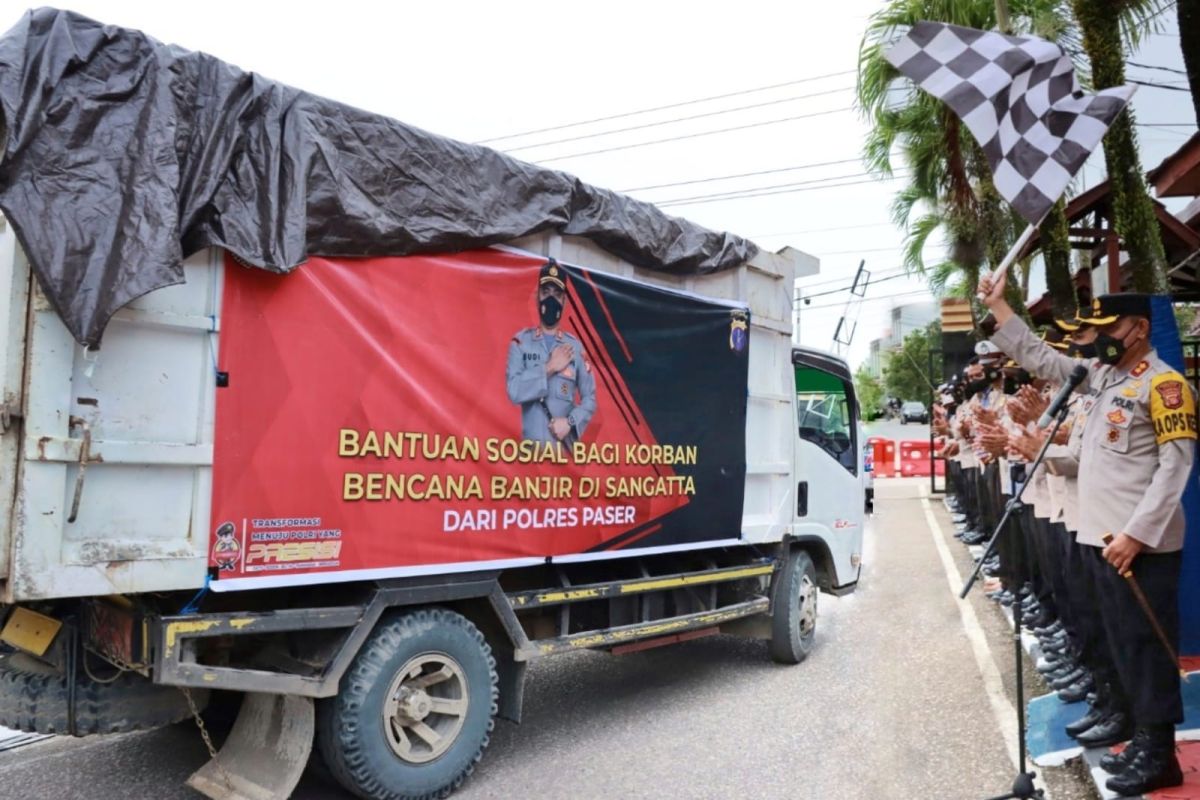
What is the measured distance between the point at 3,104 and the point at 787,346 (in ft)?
18.0

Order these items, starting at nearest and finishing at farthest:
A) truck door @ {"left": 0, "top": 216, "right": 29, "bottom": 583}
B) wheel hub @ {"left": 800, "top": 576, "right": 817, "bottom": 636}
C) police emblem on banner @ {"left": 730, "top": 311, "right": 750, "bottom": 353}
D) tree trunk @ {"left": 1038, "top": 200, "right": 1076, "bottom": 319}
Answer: truck door @ {"left": 0, "top": 216, "right": 29, "bottom": 583}
police emblem on banner @ {"left": 730, "top": 311, "right": 750, "bottom": 353}
wheel hub @ {"left": 800, "top": 576, "right": 817, "bottom": 636}
tree trunk @ {"left": 1038, "top": 200, "right": 1076, "bottom": 319}

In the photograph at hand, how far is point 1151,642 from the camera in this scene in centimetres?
374

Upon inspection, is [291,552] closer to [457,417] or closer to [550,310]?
[457,417]

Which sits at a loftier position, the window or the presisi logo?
the window

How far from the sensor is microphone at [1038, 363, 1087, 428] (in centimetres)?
400

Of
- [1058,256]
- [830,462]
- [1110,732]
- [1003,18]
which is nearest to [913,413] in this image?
[1003,18]

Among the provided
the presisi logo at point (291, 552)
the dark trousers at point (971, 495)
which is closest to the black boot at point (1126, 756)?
the presisi logo at point (291, 552)

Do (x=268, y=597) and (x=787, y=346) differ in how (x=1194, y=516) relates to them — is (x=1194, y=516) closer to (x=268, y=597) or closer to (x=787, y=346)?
(x=787, y=346)

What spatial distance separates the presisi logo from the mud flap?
2.12 ft

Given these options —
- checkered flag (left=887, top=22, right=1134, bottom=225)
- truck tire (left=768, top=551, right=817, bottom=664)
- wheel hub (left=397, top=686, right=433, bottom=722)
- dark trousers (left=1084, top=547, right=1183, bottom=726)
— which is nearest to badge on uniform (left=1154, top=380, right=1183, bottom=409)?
dark trousers (left=1084, top=547, right=1183, bottom=726)

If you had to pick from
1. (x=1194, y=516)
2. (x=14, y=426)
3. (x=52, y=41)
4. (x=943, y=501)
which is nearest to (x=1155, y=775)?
(x=1194, y=516)

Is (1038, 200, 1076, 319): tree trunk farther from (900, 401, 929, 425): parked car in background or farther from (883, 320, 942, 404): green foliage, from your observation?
(883, 320, 942, 404): green foliage

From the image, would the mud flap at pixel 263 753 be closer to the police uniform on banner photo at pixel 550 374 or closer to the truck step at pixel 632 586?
the truck step at pixel 632 586

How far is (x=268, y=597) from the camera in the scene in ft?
13.2
